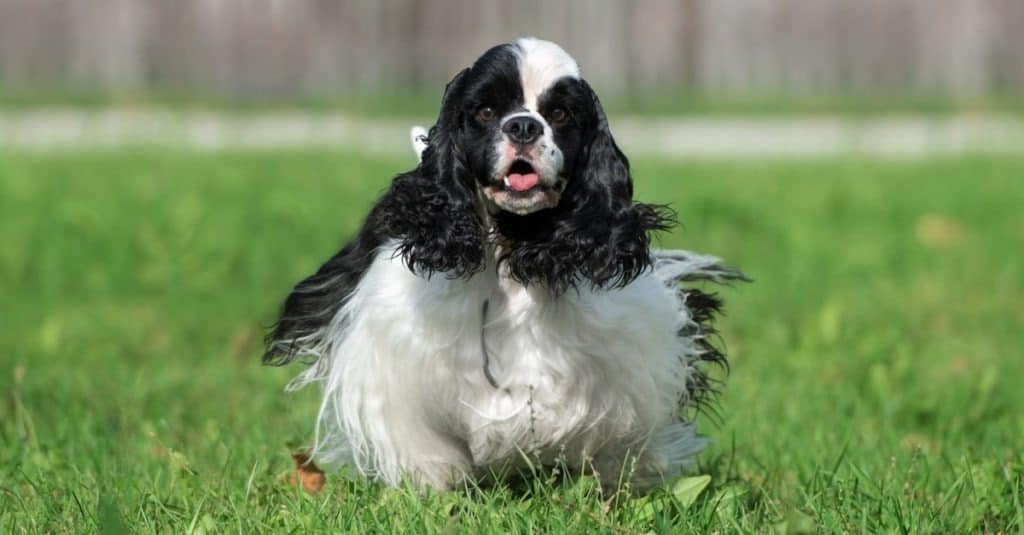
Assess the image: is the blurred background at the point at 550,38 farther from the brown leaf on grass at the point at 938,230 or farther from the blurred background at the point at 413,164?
the brown leaf on grass at the point at 938,230

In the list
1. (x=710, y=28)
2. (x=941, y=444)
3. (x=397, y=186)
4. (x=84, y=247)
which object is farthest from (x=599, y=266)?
(x=710, y=28)

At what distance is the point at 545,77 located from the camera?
4441 millimetres

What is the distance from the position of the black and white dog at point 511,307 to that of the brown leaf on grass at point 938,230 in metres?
6.09

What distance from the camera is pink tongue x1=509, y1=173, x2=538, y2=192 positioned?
14.5 feet

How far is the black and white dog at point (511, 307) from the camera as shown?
4.48 meters

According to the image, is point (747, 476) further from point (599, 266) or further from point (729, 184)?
point (729, 184)

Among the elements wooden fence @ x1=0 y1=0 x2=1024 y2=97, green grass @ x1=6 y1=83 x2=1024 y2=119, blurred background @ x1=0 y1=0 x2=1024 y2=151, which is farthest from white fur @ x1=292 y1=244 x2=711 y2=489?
wooden fence @ x1=0 y1=0 x2=1024 y2=97

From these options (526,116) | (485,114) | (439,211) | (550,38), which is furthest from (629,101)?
(526,116)

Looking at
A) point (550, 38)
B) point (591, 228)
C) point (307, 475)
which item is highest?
point (591, 228)

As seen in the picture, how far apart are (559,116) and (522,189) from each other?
211 millimetres

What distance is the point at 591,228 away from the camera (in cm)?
456

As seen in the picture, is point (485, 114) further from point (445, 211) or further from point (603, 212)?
point (603, 212)

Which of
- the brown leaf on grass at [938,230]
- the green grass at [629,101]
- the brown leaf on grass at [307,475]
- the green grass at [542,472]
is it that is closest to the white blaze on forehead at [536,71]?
the green grass at [542,472]

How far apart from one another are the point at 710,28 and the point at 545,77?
15.1m
